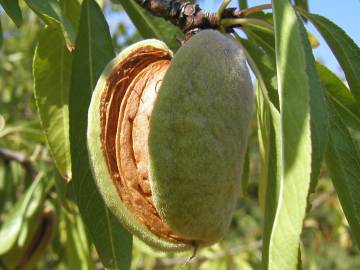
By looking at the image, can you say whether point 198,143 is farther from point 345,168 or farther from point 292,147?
point 345,168

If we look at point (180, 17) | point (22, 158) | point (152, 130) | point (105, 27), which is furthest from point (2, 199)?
point (152, 130)

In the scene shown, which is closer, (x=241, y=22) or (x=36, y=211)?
(x=241, y=22)

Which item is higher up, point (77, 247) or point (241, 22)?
point (241, 22)

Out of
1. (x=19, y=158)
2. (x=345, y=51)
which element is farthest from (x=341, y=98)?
(x=19, y=158)

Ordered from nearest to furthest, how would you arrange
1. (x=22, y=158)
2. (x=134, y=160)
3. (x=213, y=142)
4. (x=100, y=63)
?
(x=213, y=142) < (x=134, y=160) < (x=100, y=63) < (x=22, y=158)

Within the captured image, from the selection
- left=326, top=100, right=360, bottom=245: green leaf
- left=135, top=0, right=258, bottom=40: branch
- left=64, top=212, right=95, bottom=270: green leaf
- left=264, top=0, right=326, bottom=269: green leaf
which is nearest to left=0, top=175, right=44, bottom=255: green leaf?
left=64, top=212, right=95, bottom=270: green leaf

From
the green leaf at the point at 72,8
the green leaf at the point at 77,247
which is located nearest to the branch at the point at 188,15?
the green leaf at the point at 72,8

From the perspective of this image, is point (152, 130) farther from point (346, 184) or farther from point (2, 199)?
point (2, 199)

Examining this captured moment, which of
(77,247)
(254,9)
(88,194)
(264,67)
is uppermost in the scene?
(254,9)
